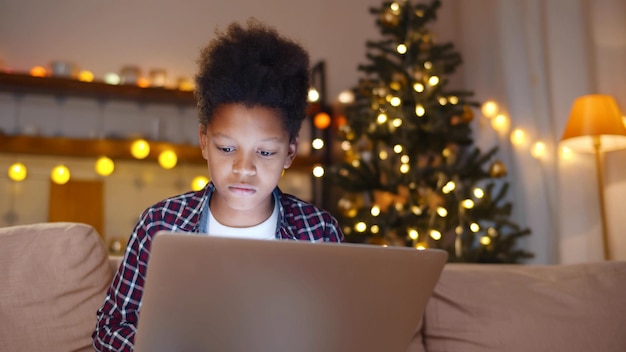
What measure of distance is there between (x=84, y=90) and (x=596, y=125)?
2480mm

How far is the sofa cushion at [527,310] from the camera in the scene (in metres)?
1.62

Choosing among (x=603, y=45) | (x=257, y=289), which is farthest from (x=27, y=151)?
(x=257, y=289)

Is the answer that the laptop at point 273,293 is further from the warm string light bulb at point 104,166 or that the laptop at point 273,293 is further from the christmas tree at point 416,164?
the warm string light bulb at point 104,166

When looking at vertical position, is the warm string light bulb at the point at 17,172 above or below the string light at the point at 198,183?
above

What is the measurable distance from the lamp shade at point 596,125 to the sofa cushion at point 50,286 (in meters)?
2.06

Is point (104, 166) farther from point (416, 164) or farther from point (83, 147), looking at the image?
point (416, 164)

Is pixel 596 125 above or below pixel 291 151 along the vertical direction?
above

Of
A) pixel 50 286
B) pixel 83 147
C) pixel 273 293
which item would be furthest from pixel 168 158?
pixel 273 293

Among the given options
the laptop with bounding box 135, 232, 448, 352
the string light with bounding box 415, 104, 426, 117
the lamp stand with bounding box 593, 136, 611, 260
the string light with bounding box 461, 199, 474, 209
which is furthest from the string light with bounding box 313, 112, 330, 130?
the laptop with bounding box 135, 232, 448, 352

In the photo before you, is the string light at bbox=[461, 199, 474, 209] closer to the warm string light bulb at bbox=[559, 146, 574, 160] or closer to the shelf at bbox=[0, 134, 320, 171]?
the warm string light bulb at bbox=[559, 146, 574, 160]

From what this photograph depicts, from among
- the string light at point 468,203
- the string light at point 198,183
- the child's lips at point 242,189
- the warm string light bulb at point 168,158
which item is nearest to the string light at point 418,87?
the string light at point 468,203

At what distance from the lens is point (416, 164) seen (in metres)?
3.32

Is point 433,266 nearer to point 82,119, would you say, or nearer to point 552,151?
point 552,151

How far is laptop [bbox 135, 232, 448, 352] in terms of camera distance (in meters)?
0.83
